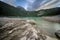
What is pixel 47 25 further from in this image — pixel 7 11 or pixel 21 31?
pixel 7 11

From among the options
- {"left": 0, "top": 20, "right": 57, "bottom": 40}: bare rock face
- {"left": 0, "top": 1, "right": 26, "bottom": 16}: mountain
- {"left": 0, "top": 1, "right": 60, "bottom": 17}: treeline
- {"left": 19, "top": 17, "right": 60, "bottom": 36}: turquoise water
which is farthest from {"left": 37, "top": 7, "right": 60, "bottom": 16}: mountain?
{"left": 0, "top": 1, "right": 26, "bottom": 16}: mountain

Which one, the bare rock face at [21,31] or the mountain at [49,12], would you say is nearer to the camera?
the bare rock face at [21,31]

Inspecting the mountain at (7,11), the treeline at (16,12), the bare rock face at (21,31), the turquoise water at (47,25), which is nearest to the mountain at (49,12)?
the treeline at (16,12)

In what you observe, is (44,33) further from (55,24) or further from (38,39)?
(55,24)

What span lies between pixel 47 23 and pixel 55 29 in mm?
178

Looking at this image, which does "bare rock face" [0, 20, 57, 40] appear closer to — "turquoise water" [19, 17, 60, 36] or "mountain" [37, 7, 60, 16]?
"turquoise water" [19, 17, 60, 36]

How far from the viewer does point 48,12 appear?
184cm

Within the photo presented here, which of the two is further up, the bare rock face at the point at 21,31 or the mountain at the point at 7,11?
the mountain at the point at 7,11

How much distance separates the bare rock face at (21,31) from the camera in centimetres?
163

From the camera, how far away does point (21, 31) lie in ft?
5.53

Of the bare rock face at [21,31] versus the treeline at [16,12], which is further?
the treeline at [16,12]

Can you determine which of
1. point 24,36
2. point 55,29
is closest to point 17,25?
point 24,36

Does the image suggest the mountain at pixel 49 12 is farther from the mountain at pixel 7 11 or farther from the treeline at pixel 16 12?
the mountain at pixel 7 11

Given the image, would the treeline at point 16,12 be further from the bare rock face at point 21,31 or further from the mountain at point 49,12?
the bare rock face at point 21,31
